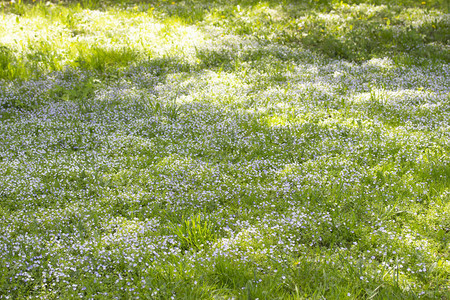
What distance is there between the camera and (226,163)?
6.04 meters

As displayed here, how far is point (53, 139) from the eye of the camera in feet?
22.0

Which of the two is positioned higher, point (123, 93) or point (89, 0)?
point (89, 0)

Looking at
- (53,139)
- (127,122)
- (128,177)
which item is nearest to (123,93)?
(127,122)

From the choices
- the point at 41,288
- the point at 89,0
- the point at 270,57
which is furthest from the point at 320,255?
the point at 89,0

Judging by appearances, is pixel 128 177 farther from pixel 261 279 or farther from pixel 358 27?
pixel 358 27

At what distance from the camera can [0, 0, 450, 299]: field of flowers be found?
377cm

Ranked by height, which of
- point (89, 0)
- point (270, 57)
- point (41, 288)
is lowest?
point (41, 288)

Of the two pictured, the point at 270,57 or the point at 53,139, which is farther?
the point at 270,57

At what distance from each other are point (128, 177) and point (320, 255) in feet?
9.86

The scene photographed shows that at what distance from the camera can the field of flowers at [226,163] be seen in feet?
12.4

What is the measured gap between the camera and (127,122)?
7527 mm

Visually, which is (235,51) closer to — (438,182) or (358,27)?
(358,27)

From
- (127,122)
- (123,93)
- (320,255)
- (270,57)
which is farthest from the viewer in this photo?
(270,57)

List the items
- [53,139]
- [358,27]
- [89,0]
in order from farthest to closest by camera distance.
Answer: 1. [89,0]
2. [358,27]
3. [53,139]
